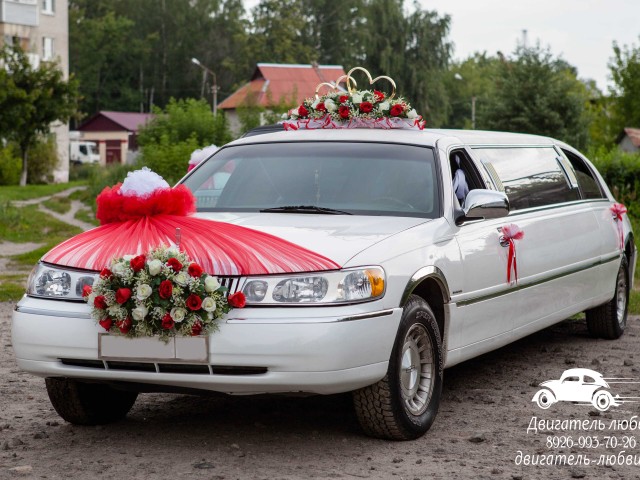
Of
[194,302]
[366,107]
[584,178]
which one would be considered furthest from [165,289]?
[584,178]

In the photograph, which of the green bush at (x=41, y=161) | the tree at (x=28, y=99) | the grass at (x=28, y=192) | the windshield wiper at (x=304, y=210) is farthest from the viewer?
the green bush at (x=41, y=161)

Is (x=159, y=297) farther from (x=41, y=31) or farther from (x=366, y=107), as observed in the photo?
(x=41, y=31)

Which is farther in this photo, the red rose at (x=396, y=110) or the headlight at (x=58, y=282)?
the red rose at (x=396, y=110)

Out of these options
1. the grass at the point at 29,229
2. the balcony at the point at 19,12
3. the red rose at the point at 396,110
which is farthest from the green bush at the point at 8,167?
the red rose at the point at 396,110

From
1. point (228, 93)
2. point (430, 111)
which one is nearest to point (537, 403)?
point (430, 111)

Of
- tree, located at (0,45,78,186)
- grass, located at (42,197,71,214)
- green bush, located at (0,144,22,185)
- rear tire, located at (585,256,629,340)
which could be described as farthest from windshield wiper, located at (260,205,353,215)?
green bush, located at (0,144,22,185)

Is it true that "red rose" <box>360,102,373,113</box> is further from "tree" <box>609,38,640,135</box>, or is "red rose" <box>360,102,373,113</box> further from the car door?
"tree" <box>609,38,640,135</box>

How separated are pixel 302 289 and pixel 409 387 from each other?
94 centimetres

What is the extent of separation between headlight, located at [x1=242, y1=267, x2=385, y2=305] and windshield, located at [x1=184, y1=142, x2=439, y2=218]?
1.15 meters

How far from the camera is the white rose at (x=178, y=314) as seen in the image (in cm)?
528

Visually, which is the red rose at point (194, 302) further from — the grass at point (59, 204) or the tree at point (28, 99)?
the tree at point (28, 99)

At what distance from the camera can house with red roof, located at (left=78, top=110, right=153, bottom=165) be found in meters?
89.4

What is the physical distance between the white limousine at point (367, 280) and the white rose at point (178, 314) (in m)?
0.17

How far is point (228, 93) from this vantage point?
9500 centimetres
